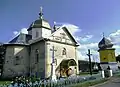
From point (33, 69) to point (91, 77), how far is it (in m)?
11.6

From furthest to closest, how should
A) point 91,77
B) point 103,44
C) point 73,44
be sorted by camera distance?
point 103,44, point 73,44, point 91,77

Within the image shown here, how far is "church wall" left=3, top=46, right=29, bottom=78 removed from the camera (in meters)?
28.5

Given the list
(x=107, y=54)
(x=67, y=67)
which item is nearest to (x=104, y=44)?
(x=107, y=54)

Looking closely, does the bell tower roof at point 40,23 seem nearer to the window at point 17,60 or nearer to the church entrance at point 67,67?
the window at point 17,60

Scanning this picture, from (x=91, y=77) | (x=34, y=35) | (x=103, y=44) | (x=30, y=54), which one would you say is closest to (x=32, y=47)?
(x=30, y=54)

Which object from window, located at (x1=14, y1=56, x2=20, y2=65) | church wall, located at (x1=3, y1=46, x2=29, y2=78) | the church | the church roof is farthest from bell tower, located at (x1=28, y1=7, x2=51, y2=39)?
window, located at (x1=14, y1=56, x2=20, y2=65)

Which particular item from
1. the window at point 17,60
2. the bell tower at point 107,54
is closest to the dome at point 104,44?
the bell tower at point 107,54

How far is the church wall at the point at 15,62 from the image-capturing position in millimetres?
28477

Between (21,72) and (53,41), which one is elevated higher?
(53,41)

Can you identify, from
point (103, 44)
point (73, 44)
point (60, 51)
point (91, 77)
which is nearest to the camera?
point (91, 77)

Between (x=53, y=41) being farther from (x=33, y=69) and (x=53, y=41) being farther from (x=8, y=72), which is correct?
(x=8, y=72)

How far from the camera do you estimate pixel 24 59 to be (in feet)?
95.7

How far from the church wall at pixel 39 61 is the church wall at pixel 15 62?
1366 millimetres

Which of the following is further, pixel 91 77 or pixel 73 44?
pixel 73 44
